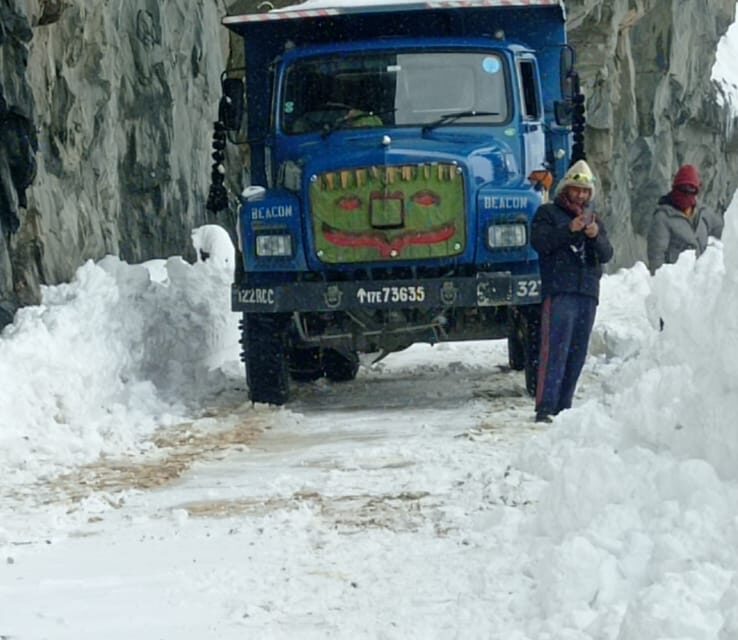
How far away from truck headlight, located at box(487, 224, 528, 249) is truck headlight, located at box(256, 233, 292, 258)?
4.80 ft

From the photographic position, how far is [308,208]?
1162 cm

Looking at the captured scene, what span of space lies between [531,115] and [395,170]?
1.58 meters

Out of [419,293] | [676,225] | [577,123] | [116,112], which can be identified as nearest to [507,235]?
[419,293]

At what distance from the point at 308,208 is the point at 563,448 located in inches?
204

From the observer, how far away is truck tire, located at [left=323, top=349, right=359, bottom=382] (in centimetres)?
1426

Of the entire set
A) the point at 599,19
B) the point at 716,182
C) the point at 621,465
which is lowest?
the point at 716,182

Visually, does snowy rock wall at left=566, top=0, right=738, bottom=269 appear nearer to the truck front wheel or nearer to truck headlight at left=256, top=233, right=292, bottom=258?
the truck front wheel

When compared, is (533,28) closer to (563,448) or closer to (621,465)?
(563,448)

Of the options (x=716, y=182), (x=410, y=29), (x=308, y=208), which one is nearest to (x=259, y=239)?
(x=308, y=208)

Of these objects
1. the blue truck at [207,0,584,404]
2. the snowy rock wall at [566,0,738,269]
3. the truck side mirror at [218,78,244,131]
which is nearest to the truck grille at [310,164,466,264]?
the blue truck at [207,0,584,404]

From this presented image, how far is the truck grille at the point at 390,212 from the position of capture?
11.4 m

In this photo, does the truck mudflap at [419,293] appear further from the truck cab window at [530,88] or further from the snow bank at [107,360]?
the truck cab window at [530,88]

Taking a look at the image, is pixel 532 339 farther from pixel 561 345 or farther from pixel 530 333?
pixel 561 345

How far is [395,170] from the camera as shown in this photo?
1141 cm
